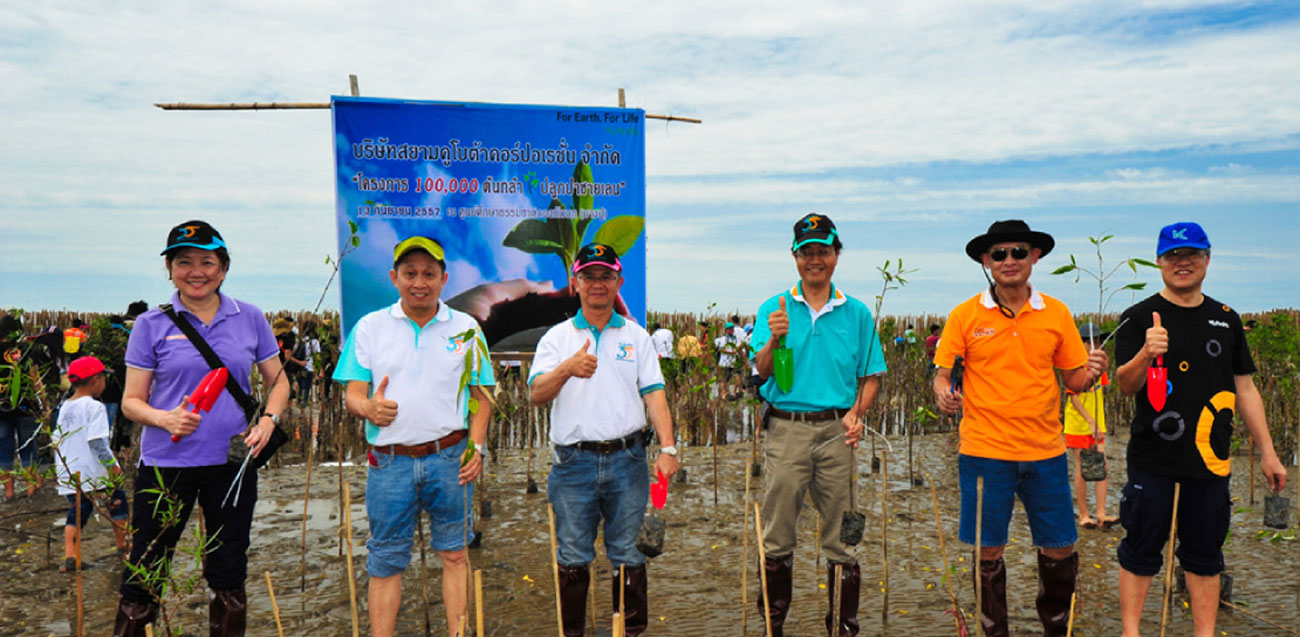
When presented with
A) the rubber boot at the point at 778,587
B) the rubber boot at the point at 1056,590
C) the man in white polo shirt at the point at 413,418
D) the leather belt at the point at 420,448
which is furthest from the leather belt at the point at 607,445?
the rubber boot at the point at 1056,590

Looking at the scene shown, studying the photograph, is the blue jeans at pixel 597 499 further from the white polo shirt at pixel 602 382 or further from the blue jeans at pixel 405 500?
the blue jeans at pixel 405 500

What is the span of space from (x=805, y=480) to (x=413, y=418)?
1.85 meters

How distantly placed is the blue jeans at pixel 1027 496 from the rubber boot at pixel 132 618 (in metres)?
3.66

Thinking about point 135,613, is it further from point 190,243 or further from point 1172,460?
point 1172,460

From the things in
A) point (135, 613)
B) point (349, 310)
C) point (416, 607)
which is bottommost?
point (416, 607)

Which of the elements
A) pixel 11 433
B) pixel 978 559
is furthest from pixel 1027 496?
pixel 11 433

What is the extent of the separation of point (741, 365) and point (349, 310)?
522 centimetres

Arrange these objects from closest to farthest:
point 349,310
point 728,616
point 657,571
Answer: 1. point 728,616
2. point 657,571
3. point 349,310

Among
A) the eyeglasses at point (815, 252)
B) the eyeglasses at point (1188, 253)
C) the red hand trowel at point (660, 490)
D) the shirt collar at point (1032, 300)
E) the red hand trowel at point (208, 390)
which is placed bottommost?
the red hand trowel at point (660, 490)

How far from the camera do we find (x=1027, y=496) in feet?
11.9

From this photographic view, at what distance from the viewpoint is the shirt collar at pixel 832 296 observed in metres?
3.82

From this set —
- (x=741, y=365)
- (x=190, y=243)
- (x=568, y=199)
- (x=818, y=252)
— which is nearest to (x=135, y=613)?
(x=190, y=243)

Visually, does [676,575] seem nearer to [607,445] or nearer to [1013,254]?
[607,445]

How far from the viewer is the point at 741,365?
9883mm
